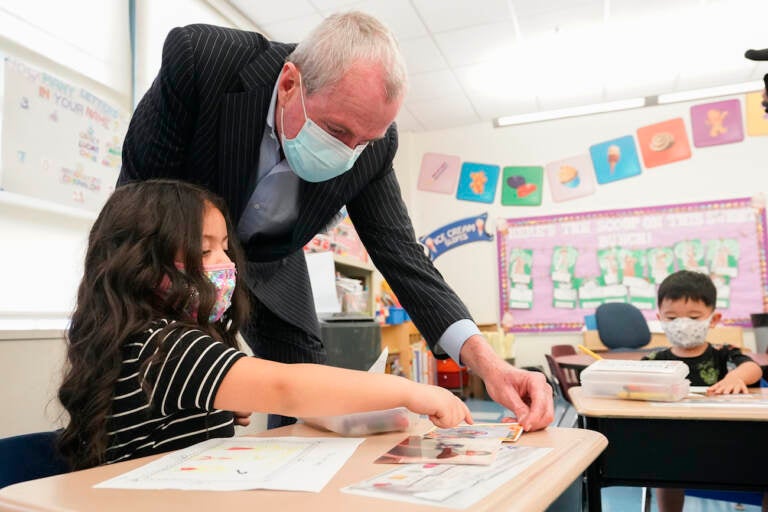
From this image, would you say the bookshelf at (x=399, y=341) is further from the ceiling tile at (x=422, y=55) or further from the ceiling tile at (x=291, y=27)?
the ceiling tile at (x=291, y=27)

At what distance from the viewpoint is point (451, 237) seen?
211 inches

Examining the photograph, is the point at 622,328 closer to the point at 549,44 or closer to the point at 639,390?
the point at 549,44

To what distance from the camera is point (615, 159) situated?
16.1ft

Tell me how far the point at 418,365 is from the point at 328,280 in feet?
5.61

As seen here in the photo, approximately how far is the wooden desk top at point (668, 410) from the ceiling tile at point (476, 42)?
3.03 meters

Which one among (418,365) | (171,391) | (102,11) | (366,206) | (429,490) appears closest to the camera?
(429,490)

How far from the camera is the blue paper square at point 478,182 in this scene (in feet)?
17.2

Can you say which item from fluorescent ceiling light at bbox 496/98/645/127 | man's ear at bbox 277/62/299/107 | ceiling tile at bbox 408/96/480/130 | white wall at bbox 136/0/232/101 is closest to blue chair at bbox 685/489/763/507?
man's ear at bbox 277/62/299/107

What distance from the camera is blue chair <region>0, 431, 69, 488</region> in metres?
0.74

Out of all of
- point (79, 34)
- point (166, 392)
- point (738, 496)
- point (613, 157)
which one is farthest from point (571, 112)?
point (166, 392)

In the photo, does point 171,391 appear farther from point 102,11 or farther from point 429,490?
point 102,11

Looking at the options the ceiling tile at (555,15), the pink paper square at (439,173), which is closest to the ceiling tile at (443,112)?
the pink paper square at (439,173)

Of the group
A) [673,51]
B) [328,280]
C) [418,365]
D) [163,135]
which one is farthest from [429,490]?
[673,51]

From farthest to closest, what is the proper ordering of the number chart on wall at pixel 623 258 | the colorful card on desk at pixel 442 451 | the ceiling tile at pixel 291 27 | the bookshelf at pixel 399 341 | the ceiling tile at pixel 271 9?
the number chart on wall at pixel 623 258 → the bookshelf at pixel 399 341 → the ceiling tile at pixel 291 27 → the ceiling tile at pixel 271 9 → the colorful card on desk at pixel 442 451
